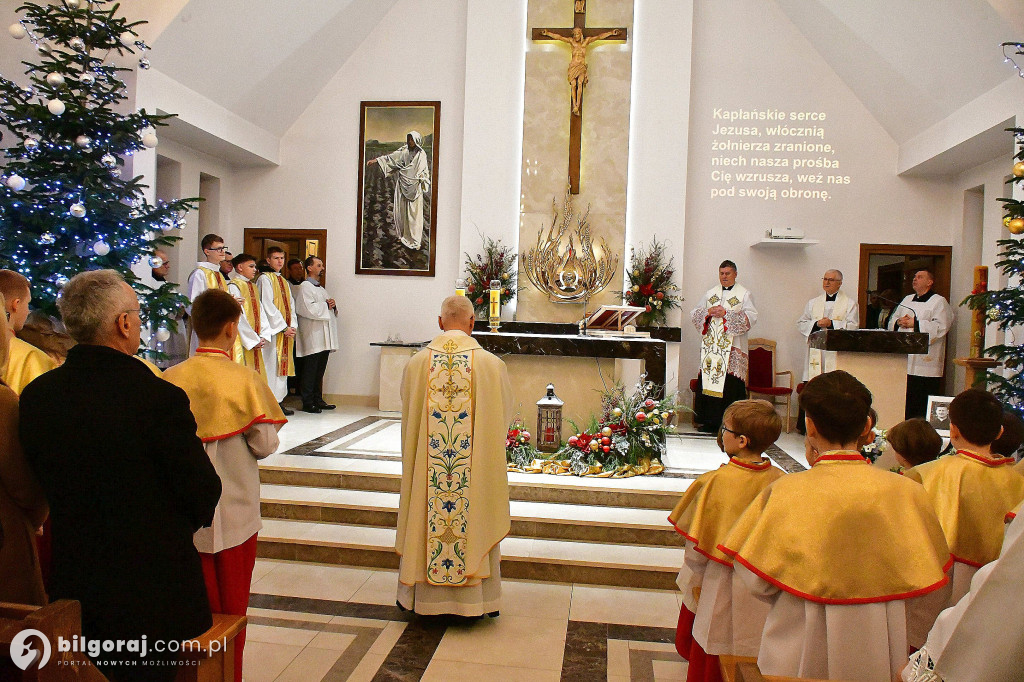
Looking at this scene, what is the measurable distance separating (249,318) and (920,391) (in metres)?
6.88

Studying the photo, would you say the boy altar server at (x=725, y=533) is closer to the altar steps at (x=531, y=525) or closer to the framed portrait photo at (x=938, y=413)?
the altar steps at (x=531, y=525)

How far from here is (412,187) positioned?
916 cm

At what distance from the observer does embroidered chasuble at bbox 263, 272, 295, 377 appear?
25.2 ft

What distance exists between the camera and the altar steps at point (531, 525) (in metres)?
4.18

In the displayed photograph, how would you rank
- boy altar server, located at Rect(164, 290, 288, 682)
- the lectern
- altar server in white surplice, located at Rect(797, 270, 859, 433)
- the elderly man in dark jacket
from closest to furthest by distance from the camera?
the elderly man in dark jacket < boy altar server, located at Rect(164, 290, 288, 682) < the lectern < altar server in white surplice, located at Rect(797, 270, 859, 433)

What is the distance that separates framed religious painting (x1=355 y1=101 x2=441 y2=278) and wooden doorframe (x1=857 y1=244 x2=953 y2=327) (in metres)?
5.08

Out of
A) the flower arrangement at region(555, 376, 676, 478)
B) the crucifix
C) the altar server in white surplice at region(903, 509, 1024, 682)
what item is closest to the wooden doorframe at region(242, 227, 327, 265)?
the crucifix

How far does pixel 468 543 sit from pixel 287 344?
5.13 metres

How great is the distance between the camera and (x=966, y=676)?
0.97 m

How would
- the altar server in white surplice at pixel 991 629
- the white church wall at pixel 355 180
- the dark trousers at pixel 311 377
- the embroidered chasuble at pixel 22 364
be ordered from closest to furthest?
the altar server in white surplice at pixel 991 629, the embroidered chasuble at pixel 22 364, the dark trousers at pixel 311 377, the white church wall at pixel 355 180

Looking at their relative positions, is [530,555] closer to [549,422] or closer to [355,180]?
[549,422]

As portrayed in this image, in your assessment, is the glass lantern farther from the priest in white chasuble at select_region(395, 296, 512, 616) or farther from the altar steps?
the priest in white chasuble at select_region(395, 296, 512, 616)

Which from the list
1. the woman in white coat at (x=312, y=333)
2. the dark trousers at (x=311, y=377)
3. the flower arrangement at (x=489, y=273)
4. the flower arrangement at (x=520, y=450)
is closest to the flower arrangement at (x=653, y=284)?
the flower arrangement at (x=489, y=273)

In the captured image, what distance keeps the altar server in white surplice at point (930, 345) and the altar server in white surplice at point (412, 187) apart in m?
5.54
